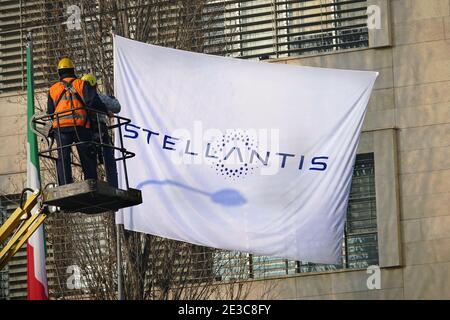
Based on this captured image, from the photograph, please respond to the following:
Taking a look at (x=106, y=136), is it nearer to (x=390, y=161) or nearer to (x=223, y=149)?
(x=223, y=149)

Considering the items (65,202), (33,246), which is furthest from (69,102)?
(33,246)

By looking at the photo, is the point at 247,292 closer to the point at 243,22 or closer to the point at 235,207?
the point at 243,22

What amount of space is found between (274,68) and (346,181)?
7.64 ft

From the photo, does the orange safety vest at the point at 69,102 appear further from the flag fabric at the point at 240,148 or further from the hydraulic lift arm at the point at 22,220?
the flag fabric at the point at 240,148

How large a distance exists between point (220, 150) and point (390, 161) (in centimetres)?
813

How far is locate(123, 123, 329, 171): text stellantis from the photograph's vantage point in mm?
26438

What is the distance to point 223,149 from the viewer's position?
26531 millimetres

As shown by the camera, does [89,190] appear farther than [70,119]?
No

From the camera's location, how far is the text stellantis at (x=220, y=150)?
26.4m

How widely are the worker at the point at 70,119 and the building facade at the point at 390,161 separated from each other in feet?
43.8

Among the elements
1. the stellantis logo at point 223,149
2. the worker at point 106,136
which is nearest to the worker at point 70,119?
the worker at point 106,136

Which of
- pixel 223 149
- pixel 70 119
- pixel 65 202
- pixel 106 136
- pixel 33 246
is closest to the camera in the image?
pixel 65 202

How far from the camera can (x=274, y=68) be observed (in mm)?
27047
